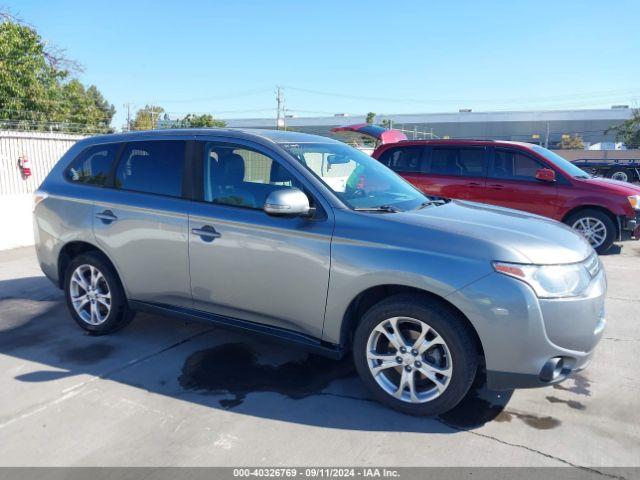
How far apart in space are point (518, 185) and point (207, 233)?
632 centimetres

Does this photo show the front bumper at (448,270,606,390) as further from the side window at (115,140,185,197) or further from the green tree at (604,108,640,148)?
the green tree at (604,108,640,148)

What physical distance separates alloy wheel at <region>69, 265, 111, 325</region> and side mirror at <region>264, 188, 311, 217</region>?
2.08 meters

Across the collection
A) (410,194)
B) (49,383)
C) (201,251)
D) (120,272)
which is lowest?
(49,383)

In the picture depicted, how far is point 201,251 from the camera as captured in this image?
13.4 feet

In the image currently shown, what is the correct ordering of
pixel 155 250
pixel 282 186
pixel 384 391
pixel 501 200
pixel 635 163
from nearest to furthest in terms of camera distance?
pixel 384 391
pixel 282 186
pixel 155 250
pixel 501 200
pixel 635 163

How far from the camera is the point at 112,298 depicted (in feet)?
15.5

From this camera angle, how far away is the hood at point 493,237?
10.4ft

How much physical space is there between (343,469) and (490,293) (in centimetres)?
129

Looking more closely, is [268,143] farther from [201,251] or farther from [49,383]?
[49,383]

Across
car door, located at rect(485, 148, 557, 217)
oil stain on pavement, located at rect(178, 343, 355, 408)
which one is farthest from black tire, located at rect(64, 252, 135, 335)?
car door, located at rect(485, 148, 557, 217)

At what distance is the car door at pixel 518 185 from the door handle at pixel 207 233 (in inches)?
241

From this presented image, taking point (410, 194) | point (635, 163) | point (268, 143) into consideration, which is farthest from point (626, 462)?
point (635, 163)

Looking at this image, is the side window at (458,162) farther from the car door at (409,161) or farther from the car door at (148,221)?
the car door at (148,221)

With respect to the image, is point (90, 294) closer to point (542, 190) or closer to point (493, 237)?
point (493, 237)
